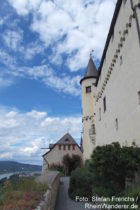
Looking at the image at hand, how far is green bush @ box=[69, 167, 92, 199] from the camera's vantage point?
16.4m

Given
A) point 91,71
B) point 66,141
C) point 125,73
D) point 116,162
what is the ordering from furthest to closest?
1. point 66,141
2. point 91,71
3. point 125,73
4. point 116,162

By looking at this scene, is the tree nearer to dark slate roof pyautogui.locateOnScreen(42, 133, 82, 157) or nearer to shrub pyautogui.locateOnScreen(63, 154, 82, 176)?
shrub pyautogui.locateOnScreen(63, 154, 82, 176)

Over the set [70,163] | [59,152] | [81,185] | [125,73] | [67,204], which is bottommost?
[67,204]

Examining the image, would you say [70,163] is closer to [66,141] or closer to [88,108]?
[66,141]

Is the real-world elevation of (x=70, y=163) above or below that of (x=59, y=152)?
below

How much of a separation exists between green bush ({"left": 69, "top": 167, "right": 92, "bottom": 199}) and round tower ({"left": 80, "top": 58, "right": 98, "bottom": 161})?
10.9 m

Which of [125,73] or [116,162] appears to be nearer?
[116,162]

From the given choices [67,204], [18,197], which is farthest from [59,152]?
[18,197]

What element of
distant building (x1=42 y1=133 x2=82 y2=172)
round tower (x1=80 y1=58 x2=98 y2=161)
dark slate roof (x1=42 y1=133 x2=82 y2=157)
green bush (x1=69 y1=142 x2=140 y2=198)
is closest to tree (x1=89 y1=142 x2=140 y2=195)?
green bush (x1=69 y1=142 x2=140 y2=198)

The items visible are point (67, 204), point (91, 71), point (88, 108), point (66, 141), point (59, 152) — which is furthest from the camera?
point (66, 141)

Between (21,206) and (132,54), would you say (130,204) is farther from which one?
(132,54)

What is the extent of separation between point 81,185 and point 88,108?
14.3 meters

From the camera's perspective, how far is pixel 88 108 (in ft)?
98.8

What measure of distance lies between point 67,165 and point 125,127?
93.4ft
